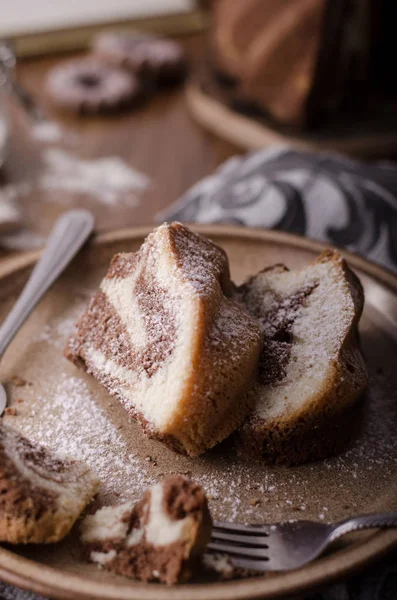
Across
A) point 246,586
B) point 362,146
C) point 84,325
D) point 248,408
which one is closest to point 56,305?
point 84,325

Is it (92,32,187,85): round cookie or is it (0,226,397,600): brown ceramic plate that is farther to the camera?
(92,32,187,85): round cookie

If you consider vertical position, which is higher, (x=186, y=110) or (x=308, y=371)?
(x=308, y=371)

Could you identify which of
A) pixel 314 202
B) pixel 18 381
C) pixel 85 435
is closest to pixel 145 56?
pixel 314 202

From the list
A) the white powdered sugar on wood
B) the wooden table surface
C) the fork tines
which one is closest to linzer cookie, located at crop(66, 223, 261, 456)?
the fork tines

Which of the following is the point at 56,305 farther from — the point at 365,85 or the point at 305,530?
the point at 365,85

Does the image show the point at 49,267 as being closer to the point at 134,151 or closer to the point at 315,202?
the point at 315,202

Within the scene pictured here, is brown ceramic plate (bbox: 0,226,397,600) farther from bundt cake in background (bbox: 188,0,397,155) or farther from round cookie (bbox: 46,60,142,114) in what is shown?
round cookie (bbox: 46,60,142,114)
